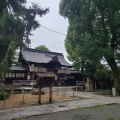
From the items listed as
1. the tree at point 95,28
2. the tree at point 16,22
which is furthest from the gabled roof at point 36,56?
the tree at point 16,22

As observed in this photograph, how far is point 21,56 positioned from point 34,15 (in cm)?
2050

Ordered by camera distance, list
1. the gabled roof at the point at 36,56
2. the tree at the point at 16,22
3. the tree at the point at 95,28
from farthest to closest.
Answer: the gabled roof at the point at 36,56, the tree at the point at 95,28, the tree at the point at 16,22

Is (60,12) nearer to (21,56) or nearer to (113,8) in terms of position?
(113,8)

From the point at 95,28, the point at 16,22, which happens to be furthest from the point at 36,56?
the point at 16,22

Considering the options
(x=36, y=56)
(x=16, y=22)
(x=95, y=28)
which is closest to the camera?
(x=16, y=22)

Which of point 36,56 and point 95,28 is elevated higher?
point 95,28

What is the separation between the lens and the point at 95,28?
54.5 ft

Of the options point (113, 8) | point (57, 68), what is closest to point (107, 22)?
point (113, 8)

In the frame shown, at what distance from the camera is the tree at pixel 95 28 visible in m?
15.9

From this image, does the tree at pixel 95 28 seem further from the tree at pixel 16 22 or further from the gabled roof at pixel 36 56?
the gabled roof at pixel 36 56

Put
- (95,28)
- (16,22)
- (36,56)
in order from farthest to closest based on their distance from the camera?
(36,56)
(95,28)
(16,22)

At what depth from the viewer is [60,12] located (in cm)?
1872

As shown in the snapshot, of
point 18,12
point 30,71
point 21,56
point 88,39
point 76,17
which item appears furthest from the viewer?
point 21,56

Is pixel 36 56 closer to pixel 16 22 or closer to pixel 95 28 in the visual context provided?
pixel 95 28
